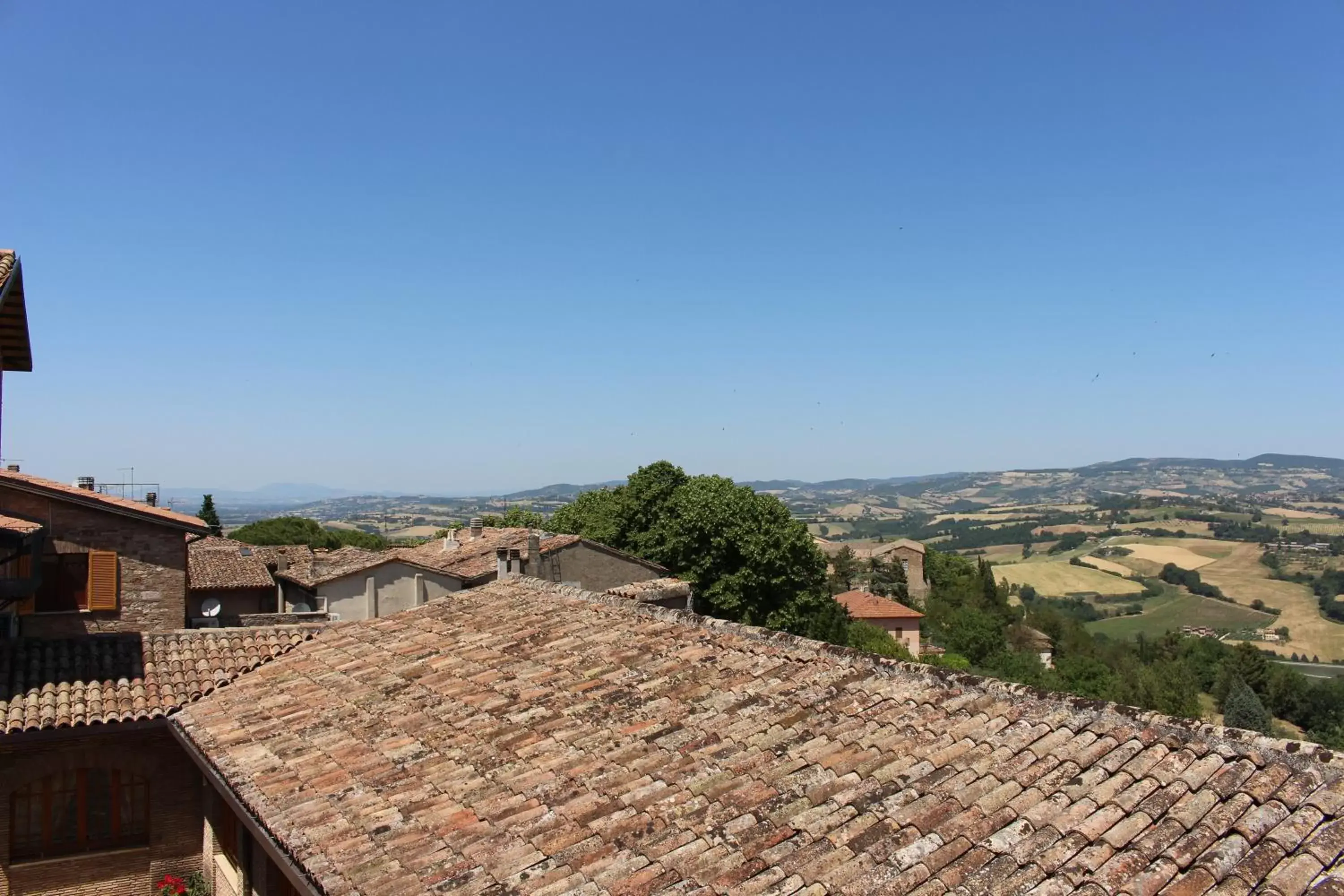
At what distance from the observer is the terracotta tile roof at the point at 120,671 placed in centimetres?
1322

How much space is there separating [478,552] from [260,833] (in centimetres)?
2611

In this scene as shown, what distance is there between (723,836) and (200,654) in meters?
12.6

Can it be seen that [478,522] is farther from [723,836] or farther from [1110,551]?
[1110,551]

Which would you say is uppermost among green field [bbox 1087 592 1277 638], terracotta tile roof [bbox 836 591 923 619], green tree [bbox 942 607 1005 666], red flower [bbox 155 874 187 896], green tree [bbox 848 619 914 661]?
red flower [bbox 155 874 187 896]

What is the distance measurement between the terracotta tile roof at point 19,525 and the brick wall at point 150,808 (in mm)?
3337

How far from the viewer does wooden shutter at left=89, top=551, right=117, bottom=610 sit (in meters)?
16.6

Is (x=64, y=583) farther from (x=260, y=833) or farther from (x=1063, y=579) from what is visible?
(x=1063, y=579)

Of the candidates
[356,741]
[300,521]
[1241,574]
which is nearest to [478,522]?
[356,741]

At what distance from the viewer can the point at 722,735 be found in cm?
733

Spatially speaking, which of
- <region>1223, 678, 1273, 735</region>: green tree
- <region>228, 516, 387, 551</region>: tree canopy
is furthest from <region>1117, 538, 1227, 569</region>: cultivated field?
<region>228, 516, 387, 551</region>: tree canopy

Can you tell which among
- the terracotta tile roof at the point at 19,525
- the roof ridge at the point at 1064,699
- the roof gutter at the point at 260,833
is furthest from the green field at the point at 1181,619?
the roof gutter at the point at 260,833

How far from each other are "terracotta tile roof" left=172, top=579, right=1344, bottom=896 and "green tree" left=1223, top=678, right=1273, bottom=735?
2233 inches

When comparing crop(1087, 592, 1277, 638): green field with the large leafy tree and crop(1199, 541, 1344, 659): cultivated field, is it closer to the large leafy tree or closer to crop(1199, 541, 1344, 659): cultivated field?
crop(1199, 541, 1344, 659): cultivated field

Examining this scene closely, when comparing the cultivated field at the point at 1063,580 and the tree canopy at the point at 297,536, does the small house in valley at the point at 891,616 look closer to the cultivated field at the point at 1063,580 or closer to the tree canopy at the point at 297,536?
the tree canopy at the point at 297,536
